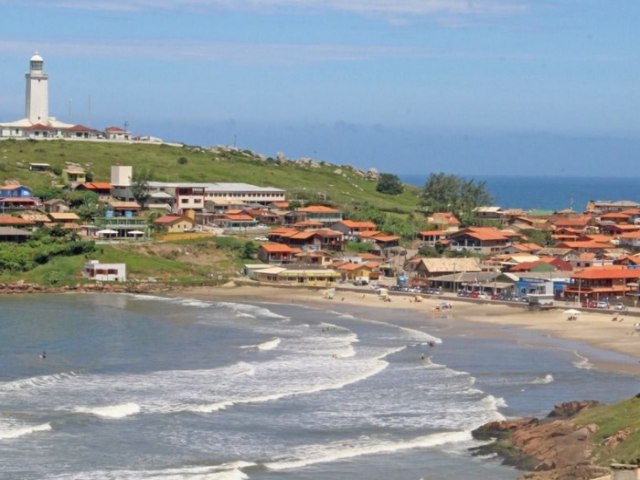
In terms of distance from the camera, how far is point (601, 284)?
71.4 metres

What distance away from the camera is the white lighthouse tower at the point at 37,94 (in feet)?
412

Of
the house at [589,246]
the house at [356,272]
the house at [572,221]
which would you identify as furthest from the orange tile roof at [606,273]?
the house at [572,221]

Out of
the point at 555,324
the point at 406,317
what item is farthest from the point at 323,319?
the point at 555,324

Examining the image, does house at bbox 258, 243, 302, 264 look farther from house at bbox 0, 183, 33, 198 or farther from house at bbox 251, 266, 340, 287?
house at bbox 0, 183, 33, 198

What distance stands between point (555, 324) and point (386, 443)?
29.1 metres

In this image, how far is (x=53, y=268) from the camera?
263ft

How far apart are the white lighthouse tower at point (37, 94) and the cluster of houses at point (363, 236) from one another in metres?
20.2

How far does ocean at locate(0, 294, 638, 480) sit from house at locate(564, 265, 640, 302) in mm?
9854

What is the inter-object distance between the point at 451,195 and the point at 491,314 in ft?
147

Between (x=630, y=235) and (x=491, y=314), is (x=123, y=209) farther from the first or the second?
(x=491, y=314)

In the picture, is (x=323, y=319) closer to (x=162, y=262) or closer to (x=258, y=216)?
(x=162, y=262)

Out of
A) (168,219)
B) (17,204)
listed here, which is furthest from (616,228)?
(17,204)

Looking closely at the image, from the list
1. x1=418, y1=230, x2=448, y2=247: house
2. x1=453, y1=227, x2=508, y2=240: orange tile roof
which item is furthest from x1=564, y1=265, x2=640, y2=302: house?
x1=418, y1=230, x2=448, y2=247: house

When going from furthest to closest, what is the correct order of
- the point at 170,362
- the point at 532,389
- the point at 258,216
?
the point at 258,216, the point at 170,362, the point at 532,389
